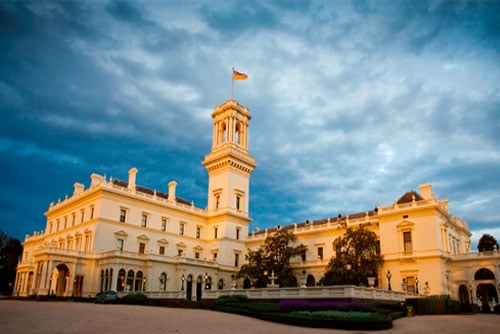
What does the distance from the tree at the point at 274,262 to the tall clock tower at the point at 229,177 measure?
787cm

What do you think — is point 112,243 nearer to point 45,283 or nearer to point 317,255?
point 45,283

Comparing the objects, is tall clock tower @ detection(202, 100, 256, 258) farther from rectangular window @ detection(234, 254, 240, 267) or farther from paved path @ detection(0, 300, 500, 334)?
paved path @ detection(0, 300, 500, 334)

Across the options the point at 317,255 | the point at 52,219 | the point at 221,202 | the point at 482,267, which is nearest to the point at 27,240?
the point at 52,219

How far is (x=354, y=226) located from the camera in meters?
47.2

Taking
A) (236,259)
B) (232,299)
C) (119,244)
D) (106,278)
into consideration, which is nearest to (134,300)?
(232,299)

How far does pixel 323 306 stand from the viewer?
23.3 meters

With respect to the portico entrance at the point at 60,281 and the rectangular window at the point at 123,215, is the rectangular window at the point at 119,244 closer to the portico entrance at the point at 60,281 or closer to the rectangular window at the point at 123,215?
the rectangular window at the point at 123,215

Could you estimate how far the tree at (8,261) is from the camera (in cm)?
7450

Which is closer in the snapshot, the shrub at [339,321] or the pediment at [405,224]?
the shrub at [339,321]

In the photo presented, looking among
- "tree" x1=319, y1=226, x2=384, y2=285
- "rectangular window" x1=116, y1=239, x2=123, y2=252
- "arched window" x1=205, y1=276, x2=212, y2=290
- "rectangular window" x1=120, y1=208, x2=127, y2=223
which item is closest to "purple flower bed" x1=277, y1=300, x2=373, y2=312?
"tree" x1=319, y1=226, x2=384, y2=285

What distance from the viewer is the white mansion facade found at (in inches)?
1641

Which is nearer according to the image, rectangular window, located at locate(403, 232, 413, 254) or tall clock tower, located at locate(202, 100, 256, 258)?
rectangular window, located at locate(403, 232, 413, 254)

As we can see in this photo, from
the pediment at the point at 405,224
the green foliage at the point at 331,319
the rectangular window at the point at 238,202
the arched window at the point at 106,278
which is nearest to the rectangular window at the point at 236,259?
the rectangular window at the point at 238,202

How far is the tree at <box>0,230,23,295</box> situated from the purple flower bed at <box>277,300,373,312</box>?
213 feet
